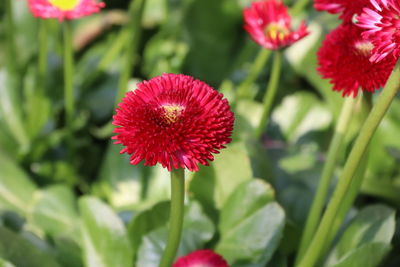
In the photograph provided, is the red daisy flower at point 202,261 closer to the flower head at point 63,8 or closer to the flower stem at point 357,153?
the flower stem at point 357,153

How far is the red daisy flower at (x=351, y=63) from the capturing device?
0.57m

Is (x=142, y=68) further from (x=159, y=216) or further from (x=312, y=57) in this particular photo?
(x=159, y=216)

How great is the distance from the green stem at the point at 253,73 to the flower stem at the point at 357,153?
45 cm

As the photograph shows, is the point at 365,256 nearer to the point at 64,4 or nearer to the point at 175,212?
the point at 175,212

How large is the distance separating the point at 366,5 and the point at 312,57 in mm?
661

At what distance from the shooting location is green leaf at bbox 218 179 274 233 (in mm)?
768

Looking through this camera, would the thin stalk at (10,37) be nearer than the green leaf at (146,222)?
No

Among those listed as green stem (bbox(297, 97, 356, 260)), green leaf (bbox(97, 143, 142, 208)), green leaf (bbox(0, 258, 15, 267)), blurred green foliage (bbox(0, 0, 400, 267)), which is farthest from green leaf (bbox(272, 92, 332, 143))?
green leaf (bbox(0, 258, 15, 267))

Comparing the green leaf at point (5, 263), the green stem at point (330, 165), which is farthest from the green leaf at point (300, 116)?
the green leaf at point (5, 263)

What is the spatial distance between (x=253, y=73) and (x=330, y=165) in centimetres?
38

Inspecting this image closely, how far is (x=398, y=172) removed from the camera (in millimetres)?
1104

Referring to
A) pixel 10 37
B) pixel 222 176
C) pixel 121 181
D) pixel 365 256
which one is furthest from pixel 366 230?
pixel 10 37

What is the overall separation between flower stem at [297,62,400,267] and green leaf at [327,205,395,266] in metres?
0.12

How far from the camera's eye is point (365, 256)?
0.68 m
